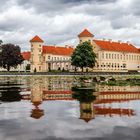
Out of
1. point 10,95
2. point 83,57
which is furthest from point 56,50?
point 10,95

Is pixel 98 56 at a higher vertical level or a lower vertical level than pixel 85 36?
lower

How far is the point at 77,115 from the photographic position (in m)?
23.4

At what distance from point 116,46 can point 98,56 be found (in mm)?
13449

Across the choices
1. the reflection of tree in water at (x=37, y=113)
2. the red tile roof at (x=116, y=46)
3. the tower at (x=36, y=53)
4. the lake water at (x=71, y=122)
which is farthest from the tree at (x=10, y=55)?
the reflection of tree in water at (x=37, y=113)

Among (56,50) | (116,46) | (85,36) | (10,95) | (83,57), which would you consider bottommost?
(10,95)

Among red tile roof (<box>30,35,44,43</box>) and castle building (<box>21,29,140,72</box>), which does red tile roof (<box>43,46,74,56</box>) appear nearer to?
castle building (<box>21,29,140,72</box>)

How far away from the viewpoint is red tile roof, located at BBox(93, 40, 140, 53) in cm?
14820

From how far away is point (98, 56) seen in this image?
479ft

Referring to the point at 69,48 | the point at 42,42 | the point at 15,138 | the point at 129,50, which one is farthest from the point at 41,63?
the point at 15,138

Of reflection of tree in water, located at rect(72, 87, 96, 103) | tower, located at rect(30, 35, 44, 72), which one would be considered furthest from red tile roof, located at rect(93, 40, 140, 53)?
reflection of tree in water, located at rect(72, 87, 96, 103)

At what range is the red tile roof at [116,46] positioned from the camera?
486 feet

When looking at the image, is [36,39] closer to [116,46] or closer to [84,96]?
[116,46]

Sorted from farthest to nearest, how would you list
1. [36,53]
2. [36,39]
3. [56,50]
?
1. [56,50]
2. [36,53]
3. [36,39]

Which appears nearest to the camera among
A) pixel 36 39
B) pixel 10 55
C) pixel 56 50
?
pixel 10 55
